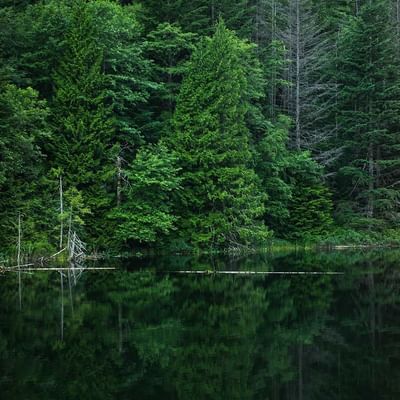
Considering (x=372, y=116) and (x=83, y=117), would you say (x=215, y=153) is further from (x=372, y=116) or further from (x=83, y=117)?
(x=372, y=116)

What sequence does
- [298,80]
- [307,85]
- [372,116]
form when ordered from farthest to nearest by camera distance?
[307,85], [298,80], [372,116]

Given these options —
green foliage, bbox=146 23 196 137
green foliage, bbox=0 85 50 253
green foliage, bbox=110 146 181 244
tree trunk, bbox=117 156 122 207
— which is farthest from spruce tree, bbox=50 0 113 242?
green foliage, bbox=146 23 196 137

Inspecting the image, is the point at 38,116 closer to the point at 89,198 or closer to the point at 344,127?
the point at 89,198

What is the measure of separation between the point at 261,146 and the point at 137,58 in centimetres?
873

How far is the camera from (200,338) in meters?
10.2

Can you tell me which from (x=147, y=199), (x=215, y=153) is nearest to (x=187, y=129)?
(x=215, y=153)

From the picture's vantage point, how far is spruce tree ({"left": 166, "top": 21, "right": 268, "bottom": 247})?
29688 millimetres

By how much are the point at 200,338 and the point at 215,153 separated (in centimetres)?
2071

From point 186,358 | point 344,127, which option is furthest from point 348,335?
point 344,127

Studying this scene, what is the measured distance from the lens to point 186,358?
8.95 metres

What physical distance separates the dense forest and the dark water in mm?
8861

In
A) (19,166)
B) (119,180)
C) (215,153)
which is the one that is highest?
(215,153)

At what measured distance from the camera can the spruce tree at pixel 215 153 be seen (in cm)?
2969

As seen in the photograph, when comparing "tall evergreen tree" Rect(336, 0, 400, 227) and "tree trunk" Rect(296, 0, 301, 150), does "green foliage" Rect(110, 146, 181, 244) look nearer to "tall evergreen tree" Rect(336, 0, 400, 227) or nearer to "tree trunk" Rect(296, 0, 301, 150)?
"tree trunk" Rect(296, 0, 301, 150)
